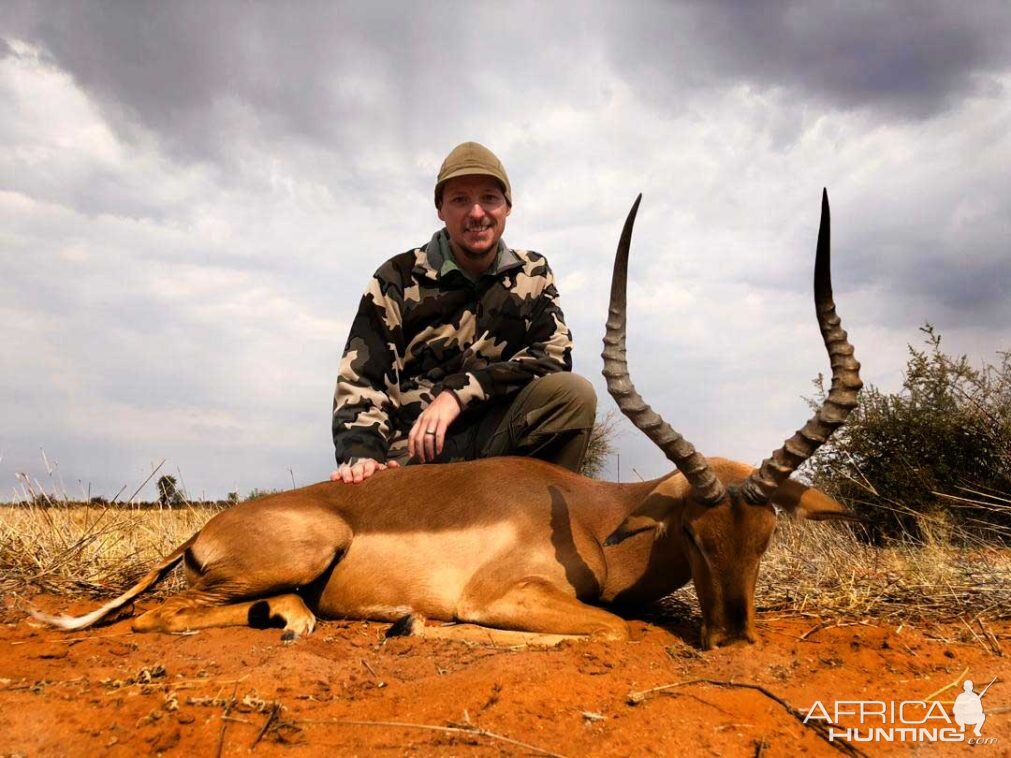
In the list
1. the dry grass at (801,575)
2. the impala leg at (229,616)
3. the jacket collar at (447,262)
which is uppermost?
the jacket collar at (447,262)

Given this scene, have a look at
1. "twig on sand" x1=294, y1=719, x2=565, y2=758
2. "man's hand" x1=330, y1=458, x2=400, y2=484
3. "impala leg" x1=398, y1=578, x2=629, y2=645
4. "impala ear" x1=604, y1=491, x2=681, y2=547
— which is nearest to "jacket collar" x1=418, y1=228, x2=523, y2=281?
"man's hand" x1=330, y1=458, x2=400, y2=484

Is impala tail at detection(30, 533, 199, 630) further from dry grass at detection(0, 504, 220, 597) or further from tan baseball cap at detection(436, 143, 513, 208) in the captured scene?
tan baseball cap at detection(436, 143, 513, 208)

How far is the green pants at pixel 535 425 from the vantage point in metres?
6.43

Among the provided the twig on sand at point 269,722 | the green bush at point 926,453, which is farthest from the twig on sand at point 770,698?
the green bush at point 926,453

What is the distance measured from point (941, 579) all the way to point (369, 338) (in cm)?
458

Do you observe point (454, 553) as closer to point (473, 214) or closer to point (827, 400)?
point (827, 400)

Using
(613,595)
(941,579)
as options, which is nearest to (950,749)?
(613,595)

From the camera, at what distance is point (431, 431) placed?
596 centimetres

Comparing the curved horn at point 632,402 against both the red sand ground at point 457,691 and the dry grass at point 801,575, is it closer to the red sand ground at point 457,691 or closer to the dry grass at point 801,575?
the red sand ground at point 457,691

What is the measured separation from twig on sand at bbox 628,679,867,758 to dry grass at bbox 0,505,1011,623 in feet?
5.83

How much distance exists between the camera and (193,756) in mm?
2760

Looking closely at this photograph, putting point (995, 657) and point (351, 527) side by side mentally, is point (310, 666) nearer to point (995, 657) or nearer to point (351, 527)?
point (351, 527)

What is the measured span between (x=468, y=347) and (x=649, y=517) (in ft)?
9.25

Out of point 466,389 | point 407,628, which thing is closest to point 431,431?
point 466,389
